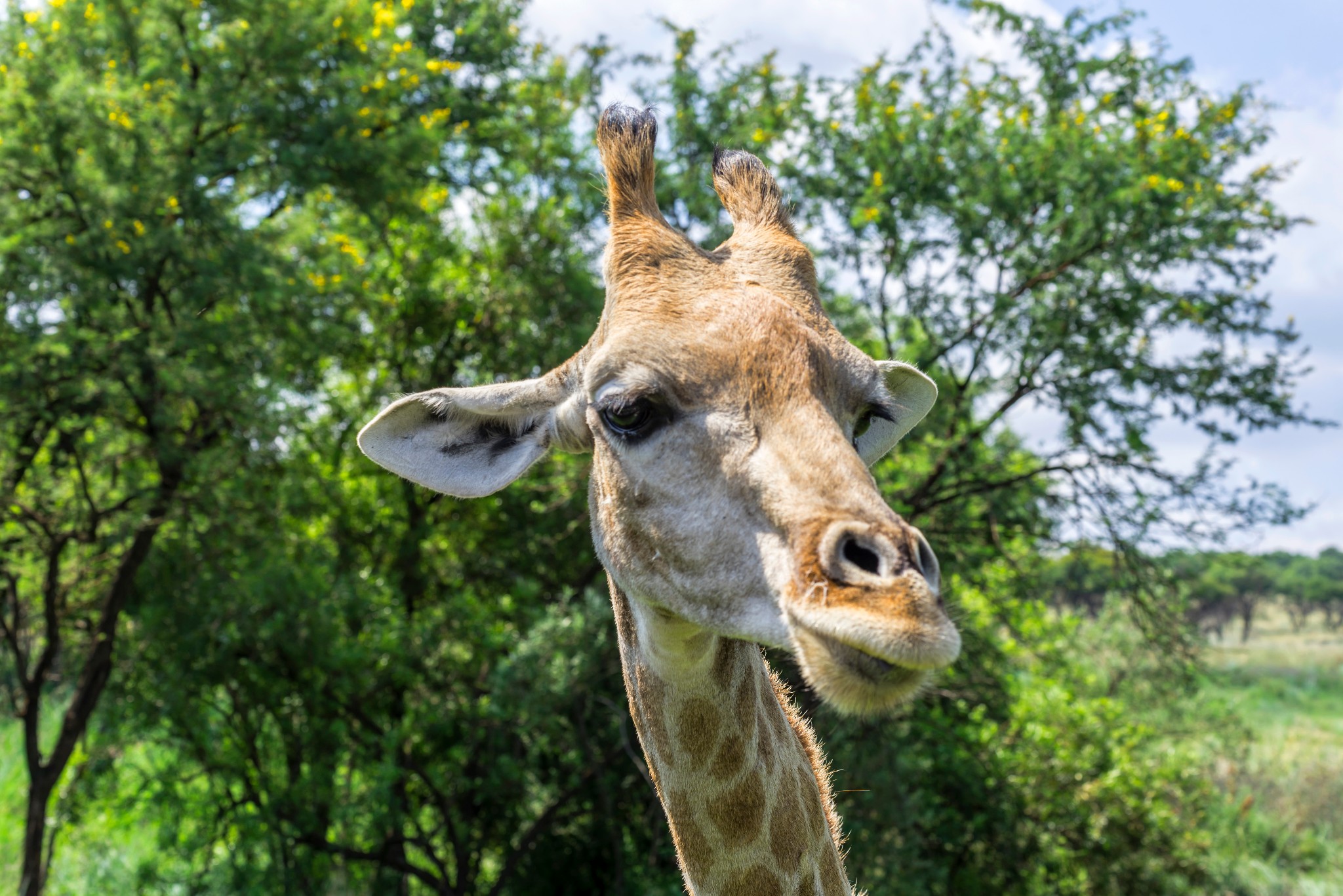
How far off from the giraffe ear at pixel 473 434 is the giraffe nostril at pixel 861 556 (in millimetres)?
1126

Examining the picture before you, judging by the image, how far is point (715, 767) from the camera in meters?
2.52

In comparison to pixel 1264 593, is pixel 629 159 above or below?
below

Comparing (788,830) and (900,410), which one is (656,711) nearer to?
(788,830)

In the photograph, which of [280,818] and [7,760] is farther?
[7,760]

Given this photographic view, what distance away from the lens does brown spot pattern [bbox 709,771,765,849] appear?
8.26 ft

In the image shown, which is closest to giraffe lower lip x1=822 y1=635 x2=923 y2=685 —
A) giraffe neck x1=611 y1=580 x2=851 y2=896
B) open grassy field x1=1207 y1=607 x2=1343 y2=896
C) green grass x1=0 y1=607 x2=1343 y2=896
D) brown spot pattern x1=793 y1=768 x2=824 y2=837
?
giraffe neck x1=611 y1=580 x2=851 y2=896

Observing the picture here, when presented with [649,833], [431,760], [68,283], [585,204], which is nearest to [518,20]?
[585,204]

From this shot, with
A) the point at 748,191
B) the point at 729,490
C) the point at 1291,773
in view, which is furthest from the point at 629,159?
the point at 1291,773

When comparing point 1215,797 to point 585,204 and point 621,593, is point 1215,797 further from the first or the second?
point 621,593

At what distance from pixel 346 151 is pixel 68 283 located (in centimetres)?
228

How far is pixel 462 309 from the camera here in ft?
34.6

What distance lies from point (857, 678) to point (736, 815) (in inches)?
38.1

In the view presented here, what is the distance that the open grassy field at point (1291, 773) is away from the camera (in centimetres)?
1370

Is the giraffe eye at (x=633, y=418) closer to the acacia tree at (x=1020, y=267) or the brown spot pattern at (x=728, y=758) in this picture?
the brown spot pattern at (x=728, y=758)
